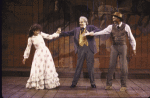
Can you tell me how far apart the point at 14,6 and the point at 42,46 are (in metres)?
3.04

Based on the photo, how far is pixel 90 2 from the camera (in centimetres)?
668

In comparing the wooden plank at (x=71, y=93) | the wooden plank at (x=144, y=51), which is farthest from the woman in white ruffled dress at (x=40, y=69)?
the wooden plank at (x=144, y=51)

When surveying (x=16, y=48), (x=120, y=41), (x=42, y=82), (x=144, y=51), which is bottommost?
(x=42, y=82)

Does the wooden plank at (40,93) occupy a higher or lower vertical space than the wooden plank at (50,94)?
higher

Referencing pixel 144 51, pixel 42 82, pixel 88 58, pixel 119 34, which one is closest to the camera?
pixel 119 34

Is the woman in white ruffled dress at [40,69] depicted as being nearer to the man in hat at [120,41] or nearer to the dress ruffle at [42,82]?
the dress ruffle at [42,82]

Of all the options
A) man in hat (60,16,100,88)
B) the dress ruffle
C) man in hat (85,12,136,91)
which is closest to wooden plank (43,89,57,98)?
the dress ruffle

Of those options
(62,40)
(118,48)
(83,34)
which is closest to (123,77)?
(118,48)

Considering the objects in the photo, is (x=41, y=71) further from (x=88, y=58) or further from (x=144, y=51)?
(x=144, y=51)

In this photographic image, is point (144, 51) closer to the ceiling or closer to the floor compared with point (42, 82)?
closer to the ceiling

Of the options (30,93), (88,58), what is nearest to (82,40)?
(88,58)

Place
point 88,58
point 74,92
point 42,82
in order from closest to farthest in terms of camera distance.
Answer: point 74,92 → point 42,82 → point 88,58

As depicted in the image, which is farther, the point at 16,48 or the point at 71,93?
the point at 16,48

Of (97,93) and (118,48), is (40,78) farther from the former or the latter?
(118,48)
